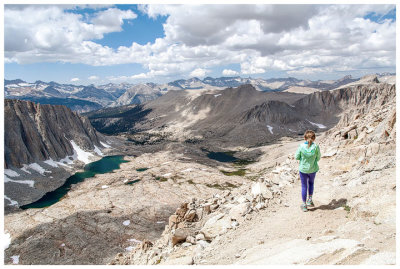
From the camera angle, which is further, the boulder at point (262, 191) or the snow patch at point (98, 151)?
the snow patch at point (98, 151)

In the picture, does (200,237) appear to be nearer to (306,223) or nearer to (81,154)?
(306,223)

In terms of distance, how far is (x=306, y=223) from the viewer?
12.1 m

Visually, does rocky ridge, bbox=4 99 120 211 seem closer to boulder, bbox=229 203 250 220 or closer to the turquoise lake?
the turquoise lake

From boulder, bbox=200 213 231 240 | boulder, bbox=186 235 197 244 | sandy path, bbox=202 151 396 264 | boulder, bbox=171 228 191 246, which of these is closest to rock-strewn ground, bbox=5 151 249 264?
boulder, bbox=171 228 191 246

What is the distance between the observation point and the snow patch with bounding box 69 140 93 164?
418ft

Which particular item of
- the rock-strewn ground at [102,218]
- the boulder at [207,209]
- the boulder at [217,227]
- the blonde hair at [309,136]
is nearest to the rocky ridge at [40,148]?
the rock-strewn ground at [102,218]

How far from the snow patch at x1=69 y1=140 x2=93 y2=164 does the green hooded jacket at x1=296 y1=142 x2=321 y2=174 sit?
130 meters

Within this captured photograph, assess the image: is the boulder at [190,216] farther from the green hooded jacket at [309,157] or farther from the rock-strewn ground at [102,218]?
the rock-strewn ground at [102,218]

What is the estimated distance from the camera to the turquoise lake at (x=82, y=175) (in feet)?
246

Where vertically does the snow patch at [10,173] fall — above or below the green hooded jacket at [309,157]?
below

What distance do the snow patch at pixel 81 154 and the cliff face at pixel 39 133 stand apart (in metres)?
2.40

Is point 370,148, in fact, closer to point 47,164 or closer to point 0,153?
point 0,153

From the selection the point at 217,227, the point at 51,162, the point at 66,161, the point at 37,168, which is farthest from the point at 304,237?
the point at 66,161
